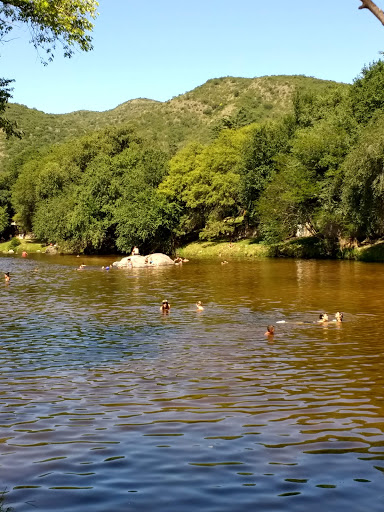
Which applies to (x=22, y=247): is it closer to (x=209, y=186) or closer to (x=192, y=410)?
(x=209, y=186)

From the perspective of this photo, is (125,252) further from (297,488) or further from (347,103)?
(297,488)

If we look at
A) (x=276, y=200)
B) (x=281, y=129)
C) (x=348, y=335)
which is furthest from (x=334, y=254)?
(x=348, y=335)

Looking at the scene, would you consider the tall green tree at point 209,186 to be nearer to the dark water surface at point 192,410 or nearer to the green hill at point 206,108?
the dark water surface at point 192,410

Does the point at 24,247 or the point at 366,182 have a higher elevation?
the point at 366,182

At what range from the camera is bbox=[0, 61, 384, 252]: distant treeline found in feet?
194

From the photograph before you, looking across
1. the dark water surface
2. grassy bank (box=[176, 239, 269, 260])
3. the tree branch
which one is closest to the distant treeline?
grassy bank (box=[176, 239, 269, 260])

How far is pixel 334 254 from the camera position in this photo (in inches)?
2527

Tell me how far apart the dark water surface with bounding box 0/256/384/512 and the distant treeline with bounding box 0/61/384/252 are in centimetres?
3002

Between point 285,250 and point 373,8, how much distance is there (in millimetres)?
62252

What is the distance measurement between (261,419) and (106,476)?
13.5 feet

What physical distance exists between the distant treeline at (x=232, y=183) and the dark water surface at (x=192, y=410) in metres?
30.0

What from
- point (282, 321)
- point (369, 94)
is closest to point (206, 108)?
point (369, 94)

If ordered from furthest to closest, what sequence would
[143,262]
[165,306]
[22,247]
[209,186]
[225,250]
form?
[22,247]
[209,186]
[225,250]
[143,262]
[165,306]

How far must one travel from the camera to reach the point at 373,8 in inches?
333
